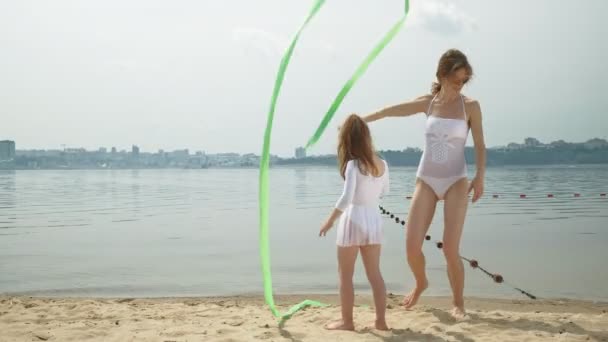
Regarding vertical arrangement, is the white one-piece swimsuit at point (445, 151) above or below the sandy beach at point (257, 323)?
above

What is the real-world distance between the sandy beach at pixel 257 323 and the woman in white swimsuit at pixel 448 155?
1.80 feet

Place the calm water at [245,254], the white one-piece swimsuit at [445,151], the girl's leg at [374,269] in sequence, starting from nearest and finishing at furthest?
1. the girl's leg at [374,269]
2. the white one-piece swimsuit at [445,151]
3. the calm water at [245,254]

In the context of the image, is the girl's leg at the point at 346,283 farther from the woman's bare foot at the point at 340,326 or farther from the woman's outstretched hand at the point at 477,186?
the woman's outstretched hand at the point at 477,186

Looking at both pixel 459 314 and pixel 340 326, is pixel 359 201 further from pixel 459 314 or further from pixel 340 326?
pixel 459 314

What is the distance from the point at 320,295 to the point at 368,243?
3028 millimetres

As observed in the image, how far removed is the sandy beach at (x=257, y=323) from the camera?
4.46m

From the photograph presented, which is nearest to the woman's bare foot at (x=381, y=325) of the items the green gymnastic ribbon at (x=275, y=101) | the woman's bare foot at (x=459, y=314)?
the woman's bare foot at (x=459, y=314)

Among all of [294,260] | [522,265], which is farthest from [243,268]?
[522,265]

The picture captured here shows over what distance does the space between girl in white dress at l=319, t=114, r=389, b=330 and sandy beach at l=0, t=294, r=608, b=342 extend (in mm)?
530

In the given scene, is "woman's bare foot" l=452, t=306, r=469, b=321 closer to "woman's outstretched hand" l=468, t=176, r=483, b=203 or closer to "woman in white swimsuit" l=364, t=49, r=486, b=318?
"woman in white swimsuit" l=364, t=49, r=486, b=318

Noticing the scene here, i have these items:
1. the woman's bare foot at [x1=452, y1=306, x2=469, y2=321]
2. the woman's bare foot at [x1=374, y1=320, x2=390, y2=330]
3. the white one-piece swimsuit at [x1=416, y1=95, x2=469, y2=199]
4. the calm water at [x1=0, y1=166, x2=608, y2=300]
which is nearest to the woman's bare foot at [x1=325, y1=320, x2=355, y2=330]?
the woman's bare foot at [x1=374, y1=320, x2=390, y2=330]

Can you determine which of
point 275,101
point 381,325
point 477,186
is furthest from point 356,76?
point 381,325

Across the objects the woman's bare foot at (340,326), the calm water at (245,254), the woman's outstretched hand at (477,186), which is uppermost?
the woman's outstretched hand at (477,186)

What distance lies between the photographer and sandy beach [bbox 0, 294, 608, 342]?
446 cm
